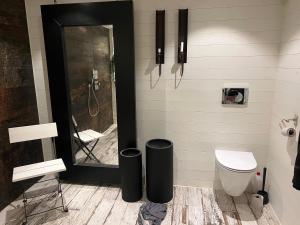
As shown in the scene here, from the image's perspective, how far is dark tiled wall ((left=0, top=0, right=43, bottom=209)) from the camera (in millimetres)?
2168

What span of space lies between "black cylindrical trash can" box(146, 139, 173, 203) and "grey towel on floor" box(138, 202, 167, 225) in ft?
0.32

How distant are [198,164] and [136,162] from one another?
0.73m

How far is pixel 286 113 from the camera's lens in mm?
1931

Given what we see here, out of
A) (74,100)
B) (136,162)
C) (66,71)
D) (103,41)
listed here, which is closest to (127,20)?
(103,41)

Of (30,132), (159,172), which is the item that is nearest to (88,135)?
(30,132)

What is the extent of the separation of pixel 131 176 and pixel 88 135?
0.84 metres

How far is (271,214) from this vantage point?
212 cm

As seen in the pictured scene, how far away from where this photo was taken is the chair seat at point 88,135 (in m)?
2.70

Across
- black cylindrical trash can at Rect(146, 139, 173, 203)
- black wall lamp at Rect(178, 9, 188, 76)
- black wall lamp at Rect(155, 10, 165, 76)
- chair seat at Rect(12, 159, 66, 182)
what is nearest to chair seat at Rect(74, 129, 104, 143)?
chair seat at Rect(12, 159, 66, 182)

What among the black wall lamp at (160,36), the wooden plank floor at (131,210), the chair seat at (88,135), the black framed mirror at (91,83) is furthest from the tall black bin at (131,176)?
the black wall lamp at (160,36)

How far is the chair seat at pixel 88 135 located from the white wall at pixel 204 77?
0.43 metres

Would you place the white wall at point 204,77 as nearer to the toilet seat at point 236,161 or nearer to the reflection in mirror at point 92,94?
the toilet seat at point 236,161

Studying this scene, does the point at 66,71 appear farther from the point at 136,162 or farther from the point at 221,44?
the point at 221,44

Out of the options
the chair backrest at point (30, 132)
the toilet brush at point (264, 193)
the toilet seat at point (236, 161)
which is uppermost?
the chair backrest at point (30, 132)
